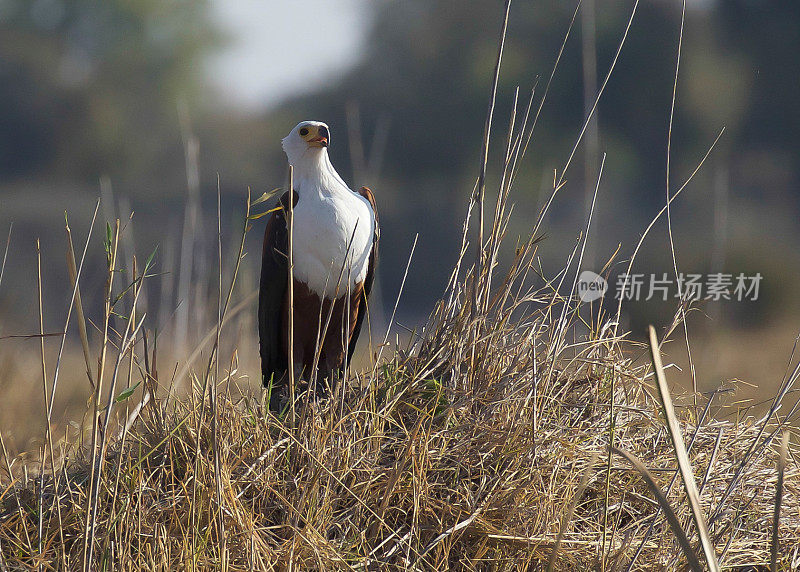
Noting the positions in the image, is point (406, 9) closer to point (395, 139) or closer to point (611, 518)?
point (395, 139)

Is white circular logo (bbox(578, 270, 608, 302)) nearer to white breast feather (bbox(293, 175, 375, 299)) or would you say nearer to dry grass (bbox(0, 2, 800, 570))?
dry grass (bbox(0, 2, 800, 570))

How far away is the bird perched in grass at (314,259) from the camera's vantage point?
2664mm

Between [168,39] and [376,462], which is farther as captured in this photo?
[168,39]

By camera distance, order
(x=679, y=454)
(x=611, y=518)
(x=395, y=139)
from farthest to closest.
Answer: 1. (x=395, y=139)
2. (x=611, y=518)
3. (x=679, y=454)

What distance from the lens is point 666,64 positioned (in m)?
15.8

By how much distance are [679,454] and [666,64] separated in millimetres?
15934

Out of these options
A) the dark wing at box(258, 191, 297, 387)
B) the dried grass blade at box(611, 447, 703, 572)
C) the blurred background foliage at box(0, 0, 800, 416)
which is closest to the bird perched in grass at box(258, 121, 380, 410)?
the dark wing at box(258, 191, 297, 387)

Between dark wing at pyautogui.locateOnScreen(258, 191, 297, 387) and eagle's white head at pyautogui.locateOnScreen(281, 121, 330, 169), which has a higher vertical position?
eagle's white head at pyautogui.locateOnScreen(281, 121, 330, 169)

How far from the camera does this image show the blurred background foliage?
13.9 meters

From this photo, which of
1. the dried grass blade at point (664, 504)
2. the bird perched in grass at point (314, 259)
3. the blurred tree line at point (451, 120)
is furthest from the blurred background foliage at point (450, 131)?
the dried grass blade at point (664, 504)

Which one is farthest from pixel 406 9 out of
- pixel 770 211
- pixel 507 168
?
pixel 507 168

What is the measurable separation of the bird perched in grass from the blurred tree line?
27.1ft

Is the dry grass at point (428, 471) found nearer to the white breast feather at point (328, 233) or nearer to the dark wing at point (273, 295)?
the white breast feather at point (328, 233)

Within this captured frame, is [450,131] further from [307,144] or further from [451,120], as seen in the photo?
[307,144]
